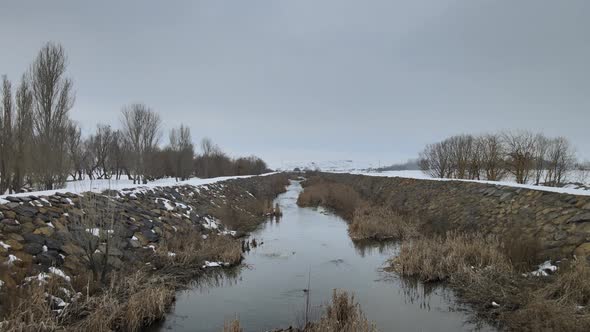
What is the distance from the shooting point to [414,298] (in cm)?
775

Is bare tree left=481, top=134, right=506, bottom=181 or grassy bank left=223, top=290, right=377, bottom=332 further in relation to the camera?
bare tree left=481, top=134, right=506, bottom=181

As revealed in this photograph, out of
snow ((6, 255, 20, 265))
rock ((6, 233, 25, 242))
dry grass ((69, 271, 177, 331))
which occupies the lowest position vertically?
dry grass ((69, 271, 177, 331))

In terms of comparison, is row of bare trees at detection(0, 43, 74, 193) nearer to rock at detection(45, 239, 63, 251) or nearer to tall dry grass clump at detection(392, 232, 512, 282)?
rock at detection(45, 239, 63, 251)

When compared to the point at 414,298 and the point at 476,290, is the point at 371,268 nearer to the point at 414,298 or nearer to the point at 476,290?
the point at 414,298

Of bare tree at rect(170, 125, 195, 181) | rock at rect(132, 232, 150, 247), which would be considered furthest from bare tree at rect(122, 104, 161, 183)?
rock at rect(132, 232, 150, 247)

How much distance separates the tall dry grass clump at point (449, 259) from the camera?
8.55m

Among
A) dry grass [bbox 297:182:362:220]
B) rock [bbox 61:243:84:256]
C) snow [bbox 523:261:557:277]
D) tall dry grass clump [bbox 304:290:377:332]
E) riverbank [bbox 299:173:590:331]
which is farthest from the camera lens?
dry grass [bbox 297:182:362:220]

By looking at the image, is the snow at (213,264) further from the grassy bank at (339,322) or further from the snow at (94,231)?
the grassy bank at (339,322)

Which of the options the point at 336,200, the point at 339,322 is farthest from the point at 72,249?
the point at 336,200

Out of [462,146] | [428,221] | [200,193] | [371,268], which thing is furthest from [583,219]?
[462,146]

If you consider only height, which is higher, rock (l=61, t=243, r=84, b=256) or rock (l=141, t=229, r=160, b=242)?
rock (l=61, t=243, r=84, b=256)

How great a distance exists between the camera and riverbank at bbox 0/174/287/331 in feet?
18.4

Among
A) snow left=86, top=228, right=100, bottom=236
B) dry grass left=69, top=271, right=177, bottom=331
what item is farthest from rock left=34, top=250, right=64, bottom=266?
dry grass left=69, top=271, right=177, bottom=331

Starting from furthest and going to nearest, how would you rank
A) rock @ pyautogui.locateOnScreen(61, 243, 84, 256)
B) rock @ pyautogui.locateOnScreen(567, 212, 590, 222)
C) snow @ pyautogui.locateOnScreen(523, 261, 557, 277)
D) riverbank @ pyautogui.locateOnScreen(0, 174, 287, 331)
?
rock @ pyautogui.locateOnScreen(567, 212, 590, 222) < rock @ pyautogui.locateOnScreen(61, 243, 84, 256) < snow @ pyautogui.locateOnScreen(523, 261, 557, 277) < riverbank @ pyautogui.locateOnScreen(0, 174, 287, 331)
